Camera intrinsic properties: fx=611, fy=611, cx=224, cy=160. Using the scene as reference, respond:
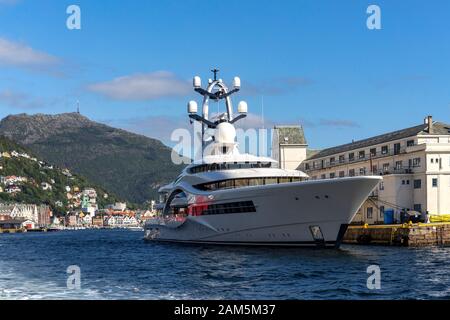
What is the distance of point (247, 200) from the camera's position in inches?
2082

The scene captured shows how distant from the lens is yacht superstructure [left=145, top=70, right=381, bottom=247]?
48.6m

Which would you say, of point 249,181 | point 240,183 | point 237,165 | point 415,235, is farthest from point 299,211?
point 415,235

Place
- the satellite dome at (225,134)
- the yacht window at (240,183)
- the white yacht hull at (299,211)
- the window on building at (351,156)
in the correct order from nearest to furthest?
the white yacht hull at (299,211), the yacht window at (240,183), the satellite dome at (225,134), the window on building at (351,156)

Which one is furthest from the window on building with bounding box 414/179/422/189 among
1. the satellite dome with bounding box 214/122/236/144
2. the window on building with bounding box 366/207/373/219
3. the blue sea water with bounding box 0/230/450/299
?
the blue sea water with bounding box 0/230/450/299

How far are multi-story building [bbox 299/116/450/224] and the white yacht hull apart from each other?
2409 centimetres

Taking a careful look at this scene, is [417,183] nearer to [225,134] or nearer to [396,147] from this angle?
[396,147]

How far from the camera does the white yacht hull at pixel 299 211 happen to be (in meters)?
48.2

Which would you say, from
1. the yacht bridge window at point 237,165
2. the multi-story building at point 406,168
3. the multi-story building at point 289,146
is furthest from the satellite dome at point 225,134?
the multi-story building at point 289,146

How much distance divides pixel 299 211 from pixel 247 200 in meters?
5.48

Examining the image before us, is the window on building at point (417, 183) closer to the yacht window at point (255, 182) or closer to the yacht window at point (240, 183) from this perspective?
the yacht window at point (255, 182)

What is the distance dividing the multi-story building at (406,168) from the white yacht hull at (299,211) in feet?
79.0

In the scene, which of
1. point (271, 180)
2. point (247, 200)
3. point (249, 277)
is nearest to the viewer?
point (249, 277)
